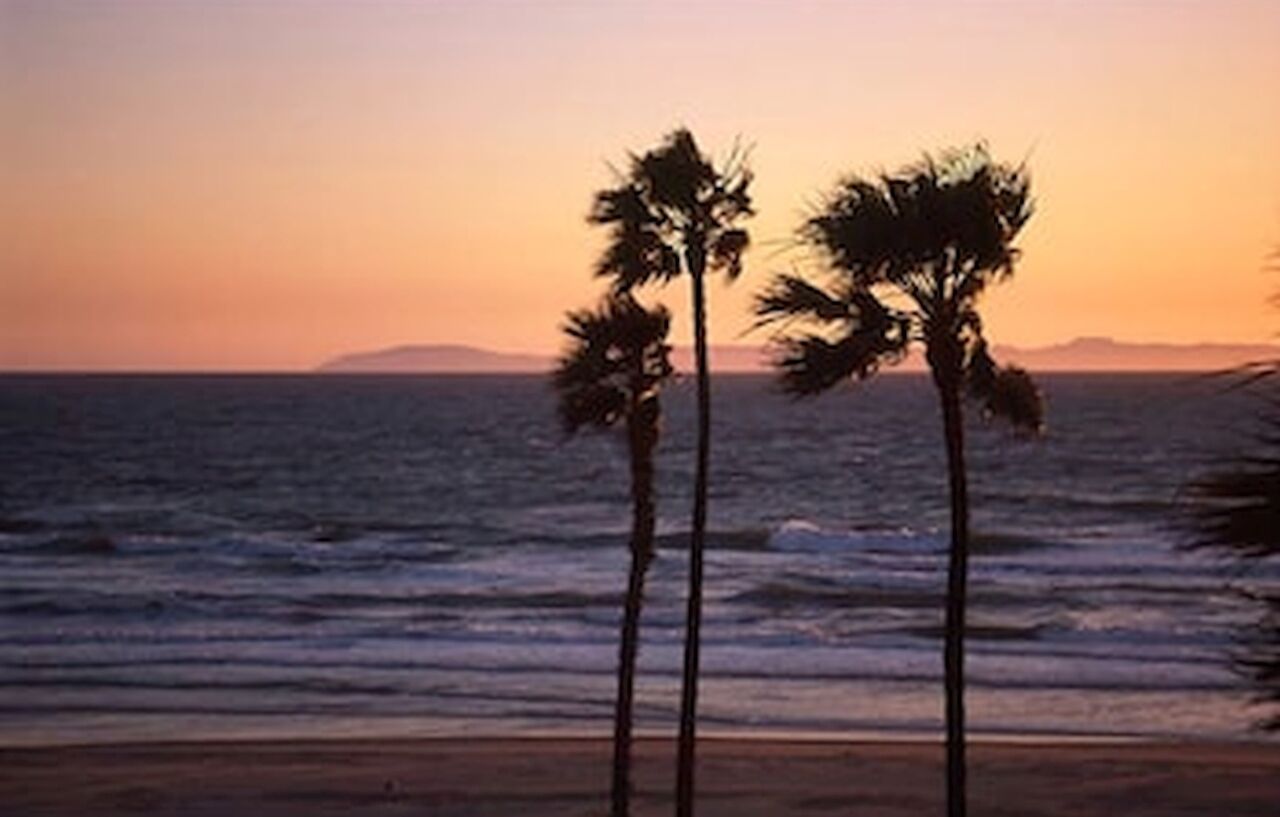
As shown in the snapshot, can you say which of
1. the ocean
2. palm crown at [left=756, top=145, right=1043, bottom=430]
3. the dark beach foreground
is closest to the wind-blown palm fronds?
the ocean

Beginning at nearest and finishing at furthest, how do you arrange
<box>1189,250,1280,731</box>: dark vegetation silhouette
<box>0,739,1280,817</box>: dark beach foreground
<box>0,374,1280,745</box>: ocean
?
<box>1189,250,1280,731</box>: dark vegetation silhouette → <box>0,739,1280,817</box>: dark beach foreground → <box>0,374,1280,745</box>: ocean

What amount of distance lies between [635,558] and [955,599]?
4672 millimetres

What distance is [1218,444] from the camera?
112 m

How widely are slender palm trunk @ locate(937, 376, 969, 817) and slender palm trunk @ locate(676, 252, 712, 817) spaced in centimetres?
285

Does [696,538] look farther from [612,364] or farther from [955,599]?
[955,599]

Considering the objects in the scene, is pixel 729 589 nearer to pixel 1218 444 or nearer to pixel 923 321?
pixel 923 321

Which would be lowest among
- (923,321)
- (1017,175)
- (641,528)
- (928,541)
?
(928,541)

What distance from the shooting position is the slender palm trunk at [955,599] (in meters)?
12.4

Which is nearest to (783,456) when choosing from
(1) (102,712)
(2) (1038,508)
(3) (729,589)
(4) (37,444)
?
(2) (1038,508)

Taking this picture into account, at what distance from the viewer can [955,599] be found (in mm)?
12570

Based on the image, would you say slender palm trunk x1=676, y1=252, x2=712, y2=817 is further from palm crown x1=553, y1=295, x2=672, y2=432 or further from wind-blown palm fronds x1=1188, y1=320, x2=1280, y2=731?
wind-blown palm fronds x1=1188, y1=320, x2=1280, y2=731

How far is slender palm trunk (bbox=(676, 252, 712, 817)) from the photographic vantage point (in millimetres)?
15484

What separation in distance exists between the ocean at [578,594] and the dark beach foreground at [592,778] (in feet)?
5.70

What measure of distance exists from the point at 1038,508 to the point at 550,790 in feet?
184
